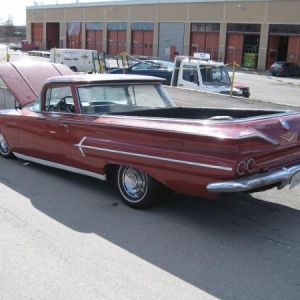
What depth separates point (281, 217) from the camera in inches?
203

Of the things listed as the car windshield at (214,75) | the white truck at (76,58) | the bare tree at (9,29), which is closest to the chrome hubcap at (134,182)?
the car windshield at (214,75)

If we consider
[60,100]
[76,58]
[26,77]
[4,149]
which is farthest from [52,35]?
[60,100]

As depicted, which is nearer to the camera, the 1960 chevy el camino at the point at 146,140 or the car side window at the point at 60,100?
the 1960 chevy el camino at the point at 146,140

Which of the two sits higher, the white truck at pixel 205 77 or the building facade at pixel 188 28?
the building facade at pixel 188 28

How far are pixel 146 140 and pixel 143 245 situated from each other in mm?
1165

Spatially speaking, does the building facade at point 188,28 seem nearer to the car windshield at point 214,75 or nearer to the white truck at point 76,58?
the white truck at point 76,58

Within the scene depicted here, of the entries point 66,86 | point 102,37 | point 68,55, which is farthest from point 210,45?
point 66,86

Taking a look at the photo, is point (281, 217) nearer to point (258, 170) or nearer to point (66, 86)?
point (258, 170)

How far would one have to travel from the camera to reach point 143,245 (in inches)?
173

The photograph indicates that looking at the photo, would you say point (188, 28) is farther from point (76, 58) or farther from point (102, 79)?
point (102, 79)

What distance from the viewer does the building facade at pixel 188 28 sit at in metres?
43.2

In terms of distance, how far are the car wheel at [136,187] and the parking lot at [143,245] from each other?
0.12 meters

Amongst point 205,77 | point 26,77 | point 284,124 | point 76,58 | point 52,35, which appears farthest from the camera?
point 52,35

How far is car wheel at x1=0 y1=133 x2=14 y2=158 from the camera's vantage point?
25.0ft
